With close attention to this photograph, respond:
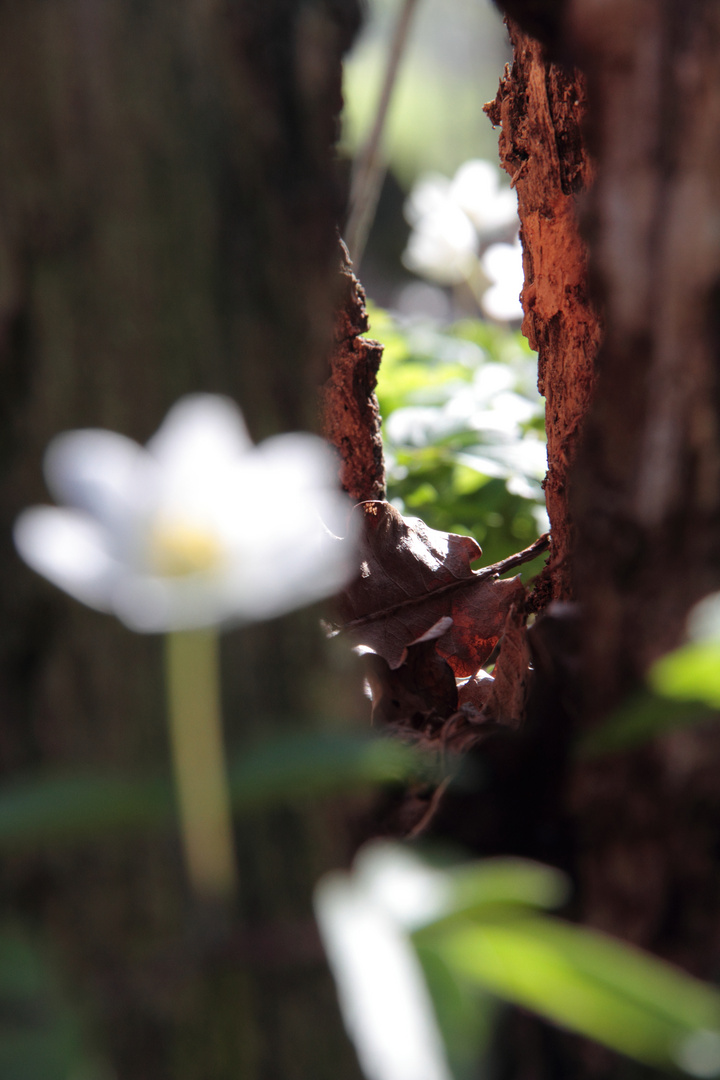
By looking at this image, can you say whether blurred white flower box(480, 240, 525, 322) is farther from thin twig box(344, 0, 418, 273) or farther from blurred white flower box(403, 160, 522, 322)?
thin twig box(344, 0, 418, 273)

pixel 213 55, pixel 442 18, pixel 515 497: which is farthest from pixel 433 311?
pixel 213 55

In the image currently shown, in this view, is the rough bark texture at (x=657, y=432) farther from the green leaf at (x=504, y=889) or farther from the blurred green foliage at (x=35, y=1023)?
the blurred green foliage at (x=35, y=1023)

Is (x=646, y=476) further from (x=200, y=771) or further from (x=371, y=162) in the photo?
(x=371, y=162)

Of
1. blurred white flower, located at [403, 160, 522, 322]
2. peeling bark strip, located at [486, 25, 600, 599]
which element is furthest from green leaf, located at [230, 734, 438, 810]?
blurred white flower, located at [403, 160, 522, 322]

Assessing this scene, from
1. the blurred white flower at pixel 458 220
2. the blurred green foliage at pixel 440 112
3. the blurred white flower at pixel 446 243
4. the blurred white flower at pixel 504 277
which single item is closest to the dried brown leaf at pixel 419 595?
the blurred white flower at pixel 504 277

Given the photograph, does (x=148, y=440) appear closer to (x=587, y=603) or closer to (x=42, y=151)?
(x=42, y=151)
